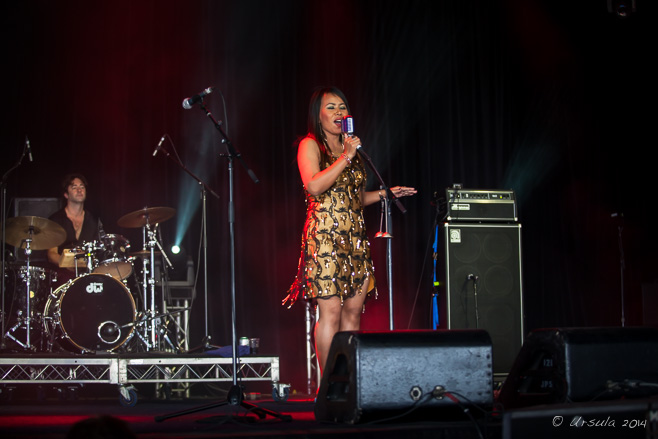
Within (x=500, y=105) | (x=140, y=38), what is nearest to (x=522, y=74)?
(x=500, y=105)

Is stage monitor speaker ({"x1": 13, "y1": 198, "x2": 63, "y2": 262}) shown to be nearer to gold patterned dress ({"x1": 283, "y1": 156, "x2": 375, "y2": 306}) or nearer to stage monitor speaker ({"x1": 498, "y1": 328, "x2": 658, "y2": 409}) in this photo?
gold patterned dress ({"x1": 283, "y1": 156, "x2": 375, "y2": 306})

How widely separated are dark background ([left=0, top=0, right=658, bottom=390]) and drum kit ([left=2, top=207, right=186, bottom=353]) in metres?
1.02

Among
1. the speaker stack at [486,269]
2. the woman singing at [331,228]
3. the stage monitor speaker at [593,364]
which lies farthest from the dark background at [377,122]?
the stage monitor speaker at [593,364]

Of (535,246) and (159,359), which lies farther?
(535,246)

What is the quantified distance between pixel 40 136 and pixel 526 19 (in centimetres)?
484

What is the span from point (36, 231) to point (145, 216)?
826 mm

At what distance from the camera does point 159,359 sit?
4738 mm

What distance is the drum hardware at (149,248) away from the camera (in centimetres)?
557

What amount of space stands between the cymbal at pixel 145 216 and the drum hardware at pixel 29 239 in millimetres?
481

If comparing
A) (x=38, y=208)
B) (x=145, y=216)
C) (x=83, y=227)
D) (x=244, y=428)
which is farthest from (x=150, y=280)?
(x=244, y=428)

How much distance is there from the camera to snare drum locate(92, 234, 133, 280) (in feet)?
18.6

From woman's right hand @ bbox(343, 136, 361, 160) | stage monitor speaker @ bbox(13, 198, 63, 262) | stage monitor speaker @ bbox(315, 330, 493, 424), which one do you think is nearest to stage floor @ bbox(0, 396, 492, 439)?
stage monitor speaker @ bbox(315, 330, 493, 424)

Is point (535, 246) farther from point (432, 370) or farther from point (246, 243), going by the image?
point (432, 370)

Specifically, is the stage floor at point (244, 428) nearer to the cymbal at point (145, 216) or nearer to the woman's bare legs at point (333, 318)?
the woman's bare legs at point (333, 318)
